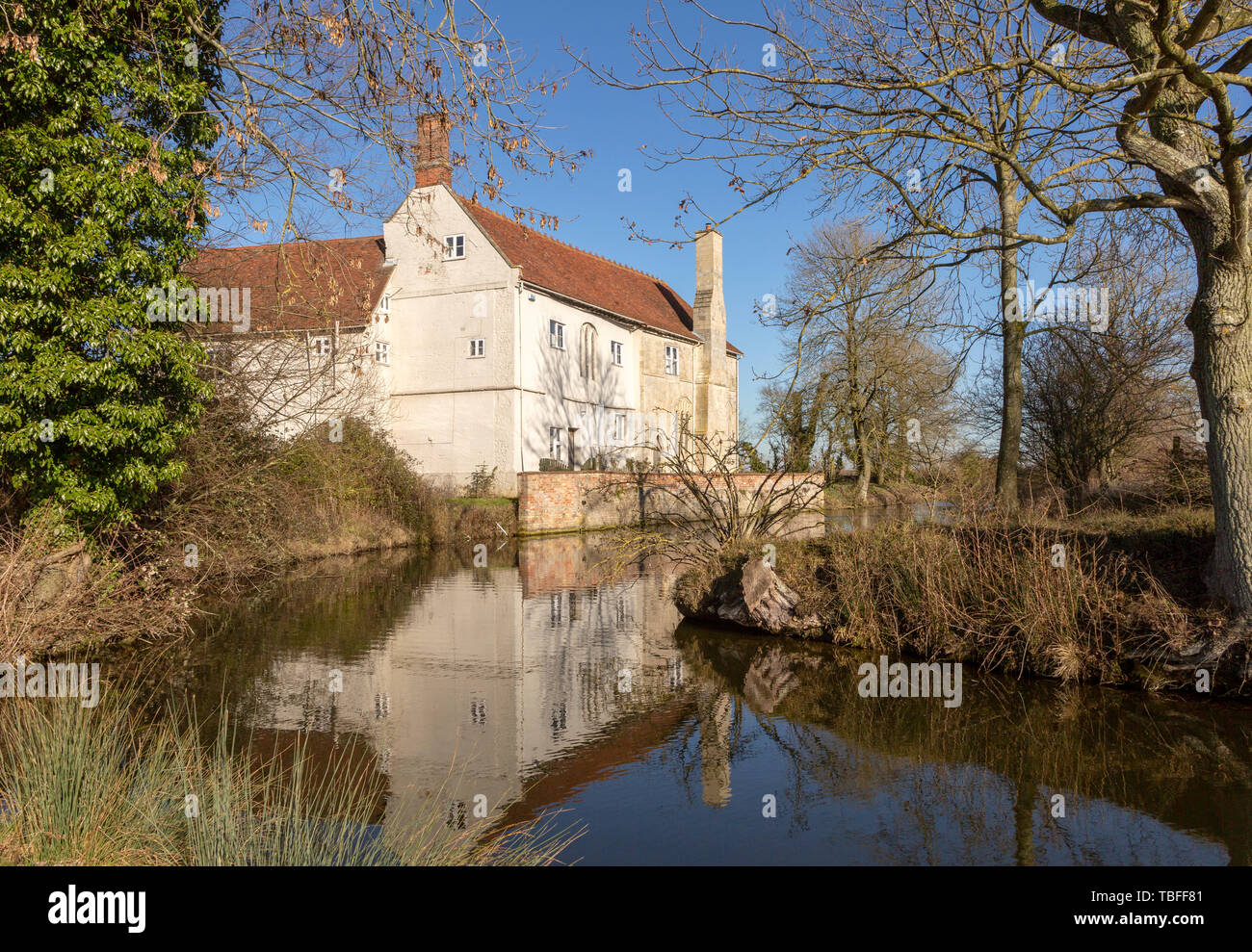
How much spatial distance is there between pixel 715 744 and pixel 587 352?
96.1 feet

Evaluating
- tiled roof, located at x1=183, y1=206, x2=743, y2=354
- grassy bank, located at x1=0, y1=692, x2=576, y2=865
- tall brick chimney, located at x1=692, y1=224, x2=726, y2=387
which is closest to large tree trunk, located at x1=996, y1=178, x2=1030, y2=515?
grassy bank, located at x1=0, y1=692, x2=576, y2=865

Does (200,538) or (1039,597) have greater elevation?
(200,538)

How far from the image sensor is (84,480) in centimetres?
1118

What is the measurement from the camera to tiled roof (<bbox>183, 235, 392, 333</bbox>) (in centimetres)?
995

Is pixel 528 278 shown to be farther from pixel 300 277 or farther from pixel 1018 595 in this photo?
pixel 1018 595

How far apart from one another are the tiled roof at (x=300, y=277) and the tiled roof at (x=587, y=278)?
487 cm

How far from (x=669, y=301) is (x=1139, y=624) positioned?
37995 mm

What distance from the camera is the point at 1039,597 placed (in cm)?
963

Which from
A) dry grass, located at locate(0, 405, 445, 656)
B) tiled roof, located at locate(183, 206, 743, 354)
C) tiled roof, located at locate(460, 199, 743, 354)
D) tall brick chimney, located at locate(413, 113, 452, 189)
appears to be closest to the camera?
tall brick chimney, located at locate(413, 113, 452, 189)

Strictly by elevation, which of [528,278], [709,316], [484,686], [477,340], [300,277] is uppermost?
[709,316]

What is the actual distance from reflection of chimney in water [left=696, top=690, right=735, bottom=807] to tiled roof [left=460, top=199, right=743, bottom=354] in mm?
23297

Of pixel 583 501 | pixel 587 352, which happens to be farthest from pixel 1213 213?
pixel 587 352

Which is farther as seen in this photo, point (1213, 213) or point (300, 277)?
point (300, 277)

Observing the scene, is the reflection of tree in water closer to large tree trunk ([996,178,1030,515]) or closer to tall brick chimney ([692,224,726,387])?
large tree trunk ([996,178,1030,515])
